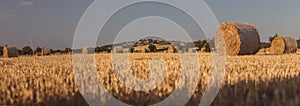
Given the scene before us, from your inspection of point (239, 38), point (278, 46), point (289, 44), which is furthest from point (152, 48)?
point (239, 38)

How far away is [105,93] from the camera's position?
10.5 feet

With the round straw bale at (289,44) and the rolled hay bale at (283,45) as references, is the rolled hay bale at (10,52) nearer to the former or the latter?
the rolled hay bale at (283,45)

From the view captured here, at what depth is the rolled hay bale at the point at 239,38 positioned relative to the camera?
12992 mm

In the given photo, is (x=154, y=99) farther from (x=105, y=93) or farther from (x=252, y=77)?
(x=252, y=77)

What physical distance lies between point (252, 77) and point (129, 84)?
4.69ft

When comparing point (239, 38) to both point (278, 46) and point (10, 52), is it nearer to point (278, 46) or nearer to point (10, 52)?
point (278, 46)

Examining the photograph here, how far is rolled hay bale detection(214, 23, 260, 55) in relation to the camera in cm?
1299

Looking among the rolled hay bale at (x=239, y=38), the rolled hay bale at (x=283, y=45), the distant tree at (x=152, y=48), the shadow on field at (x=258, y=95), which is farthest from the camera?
the distant tree at (x=152, y=48)

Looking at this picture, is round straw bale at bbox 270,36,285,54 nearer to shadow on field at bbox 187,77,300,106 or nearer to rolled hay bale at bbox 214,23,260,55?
rolled hay bale at bbox 214,23,260,55

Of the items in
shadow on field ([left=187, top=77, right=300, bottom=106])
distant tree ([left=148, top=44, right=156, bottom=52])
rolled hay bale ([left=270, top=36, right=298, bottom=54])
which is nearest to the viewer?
shadow on field ([left=187, top=77, right=300, bottom=106])

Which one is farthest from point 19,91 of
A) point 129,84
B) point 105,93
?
point 129,84

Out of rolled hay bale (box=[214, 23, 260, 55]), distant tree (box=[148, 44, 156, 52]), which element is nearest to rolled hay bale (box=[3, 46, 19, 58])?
distant tree (box=[148, 44, 156, 52])

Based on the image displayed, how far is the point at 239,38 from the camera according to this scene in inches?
508

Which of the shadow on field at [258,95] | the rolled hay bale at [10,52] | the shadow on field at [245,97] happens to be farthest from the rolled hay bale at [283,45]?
the shadow on field at [245,97]
